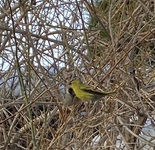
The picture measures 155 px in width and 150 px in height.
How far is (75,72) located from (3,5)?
576mm

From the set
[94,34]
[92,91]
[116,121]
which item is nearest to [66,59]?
[94,34]

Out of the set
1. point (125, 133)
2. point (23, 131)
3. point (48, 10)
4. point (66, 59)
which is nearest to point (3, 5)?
point (48, 10)

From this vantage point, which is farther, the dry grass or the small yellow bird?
the dry grass

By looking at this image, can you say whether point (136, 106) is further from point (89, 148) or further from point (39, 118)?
point (39, 118)

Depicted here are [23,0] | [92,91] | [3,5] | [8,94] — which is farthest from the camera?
[8,94]

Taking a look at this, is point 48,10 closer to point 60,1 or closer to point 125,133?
point 60,1

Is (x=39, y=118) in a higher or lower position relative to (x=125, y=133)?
higher

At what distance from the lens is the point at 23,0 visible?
2148 mm

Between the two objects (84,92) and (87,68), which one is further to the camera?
(87,68)

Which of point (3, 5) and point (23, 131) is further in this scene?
point (23, 131)

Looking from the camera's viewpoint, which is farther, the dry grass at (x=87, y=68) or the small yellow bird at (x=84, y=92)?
the dry grass at (x=87, y=68)

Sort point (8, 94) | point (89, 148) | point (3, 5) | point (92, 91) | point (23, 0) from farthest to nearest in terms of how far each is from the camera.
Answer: point (8, 94)
point (89, 148)
point (3, 5)
point (23, 0)
point (92, 91)

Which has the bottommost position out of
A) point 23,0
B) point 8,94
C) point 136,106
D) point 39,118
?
point 136,106

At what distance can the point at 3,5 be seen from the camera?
2.58m
